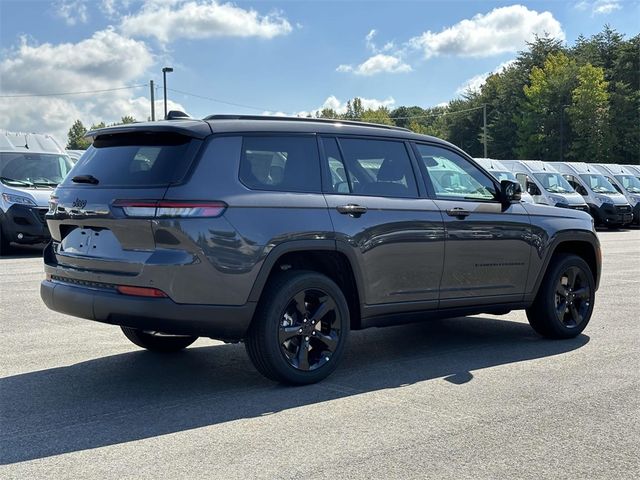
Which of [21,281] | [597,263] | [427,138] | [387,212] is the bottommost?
[21,281]

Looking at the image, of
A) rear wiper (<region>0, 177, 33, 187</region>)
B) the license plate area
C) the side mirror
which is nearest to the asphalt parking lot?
the license plate area

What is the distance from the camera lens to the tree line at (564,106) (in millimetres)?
59969

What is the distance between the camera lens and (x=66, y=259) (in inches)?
203

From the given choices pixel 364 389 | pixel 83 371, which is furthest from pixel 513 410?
pixel 83 371

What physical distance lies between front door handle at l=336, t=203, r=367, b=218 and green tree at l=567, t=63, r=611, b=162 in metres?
59.2

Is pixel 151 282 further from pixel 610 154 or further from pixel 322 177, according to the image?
pixel 610 154

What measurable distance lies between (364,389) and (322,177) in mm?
1529

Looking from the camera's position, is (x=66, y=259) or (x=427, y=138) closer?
(x=66, y=259)

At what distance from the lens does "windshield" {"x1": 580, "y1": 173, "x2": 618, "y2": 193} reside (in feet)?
83.6

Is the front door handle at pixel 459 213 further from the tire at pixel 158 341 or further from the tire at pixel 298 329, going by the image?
the tire at pixel 158 341

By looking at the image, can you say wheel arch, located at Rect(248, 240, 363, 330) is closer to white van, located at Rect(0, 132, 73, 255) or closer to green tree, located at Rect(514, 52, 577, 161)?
white van, located at Rect(0, 132, 73, 255)

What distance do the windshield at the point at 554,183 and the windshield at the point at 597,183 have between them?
157 centimetres

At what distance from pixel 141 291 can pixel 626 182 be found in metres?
26.7

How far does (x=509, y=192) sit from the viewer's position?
6461 millimetres
